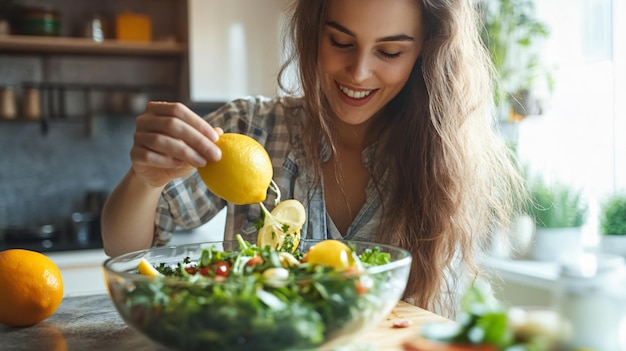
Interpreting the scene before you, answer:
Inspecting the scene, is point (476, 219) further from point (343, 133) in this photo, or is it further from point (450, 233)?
point (343, 133)

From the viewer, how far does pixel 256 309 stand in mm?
613

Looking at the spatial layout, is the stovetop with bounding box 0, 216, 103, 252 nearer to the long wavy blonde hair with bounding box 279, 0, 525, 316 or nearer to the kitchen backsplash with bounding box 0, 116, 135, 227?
the kitchen backsplash with bounding box 0, 116, 135, 227

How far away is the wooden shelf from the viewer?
2.98 m

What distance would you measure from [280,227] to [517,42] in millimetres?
2158

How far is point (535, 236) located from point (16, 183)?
248 centimetres

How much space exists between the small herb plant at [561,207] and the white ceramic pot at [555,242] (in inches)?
1.0

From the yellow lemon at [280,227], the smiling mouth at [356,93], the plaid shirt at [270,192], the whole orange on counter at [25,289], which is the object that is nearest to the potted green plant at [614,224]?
the plaid shirt at [270,192]

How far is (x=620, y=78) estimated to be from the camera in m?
2.65

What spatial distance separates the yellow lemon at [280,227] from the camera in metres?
0.94

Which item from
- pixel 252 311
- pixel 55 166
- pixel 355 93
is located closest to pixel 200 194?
pixel 355 93

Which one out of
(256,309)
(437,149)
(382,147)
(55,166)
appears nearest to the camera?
(256,309)

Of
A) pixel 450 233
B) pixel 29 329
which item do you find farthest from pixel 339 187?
pixel 29 329

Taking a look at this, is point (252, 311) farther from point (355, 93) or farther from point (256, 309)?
point (355, 93)

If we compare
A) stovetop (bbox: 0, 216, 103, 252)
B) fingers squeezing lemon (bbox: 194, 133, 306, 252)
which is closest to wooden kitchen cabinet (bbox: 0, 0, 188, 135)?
stovetop (bbox: 0, 216, 103, 252)
